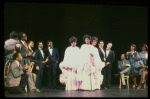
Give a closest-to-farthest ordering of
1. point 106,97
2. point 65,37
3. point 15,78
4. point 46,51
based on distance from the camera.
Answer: point 106,97
point 15,78
point 46,51
point 65,37

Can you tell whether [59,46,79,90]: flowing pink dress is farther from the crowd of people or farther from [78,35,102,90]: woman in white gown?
[78,35,102,90]: woman in white gown

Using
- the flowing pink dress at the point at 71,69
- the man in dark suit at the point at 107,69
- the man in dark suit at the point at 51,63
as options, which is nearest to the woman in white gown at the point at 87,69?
the flowing pink dress at the point at 71,69

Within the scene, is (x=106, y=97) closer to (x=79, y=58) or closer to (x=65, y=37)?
(x=79, y=58)

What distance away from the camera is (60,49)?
782 cm

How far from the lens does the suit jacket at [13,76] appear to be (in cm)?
566

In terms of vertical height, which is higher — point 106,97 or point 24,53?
point 24,53

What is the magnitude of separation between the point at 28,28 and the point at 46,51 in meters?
0.85

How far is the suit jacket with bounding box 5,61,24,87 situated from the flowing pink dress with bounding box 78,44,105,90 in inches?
63.7

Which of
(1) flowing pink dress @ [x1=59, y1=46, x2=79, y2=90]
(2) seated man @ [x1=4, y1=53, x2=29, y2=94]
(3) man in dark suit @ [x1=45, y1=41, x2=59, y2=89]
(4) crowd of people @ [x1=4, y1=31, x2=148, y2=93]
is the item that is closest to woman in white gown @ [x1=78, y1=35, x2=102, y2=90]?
(4) crowd of people @ [x1=4, y1=31, x2=148, y2=93]

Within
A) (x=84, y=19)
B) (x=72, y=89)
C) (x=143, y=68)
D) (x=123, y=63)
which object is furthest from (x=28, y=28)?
(x=143, y=68)

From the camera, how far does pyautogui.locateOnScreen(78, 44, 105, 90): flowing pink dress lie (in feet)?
21.1

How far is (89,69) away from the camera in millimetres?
6434

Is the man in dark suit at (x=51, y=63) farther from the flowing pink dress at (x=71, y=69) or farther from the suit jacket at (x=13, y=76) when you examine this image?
the suit jacket at (x=13, y=76)

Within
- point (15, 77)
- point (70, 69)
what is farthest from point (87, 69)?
point (15, 77)
